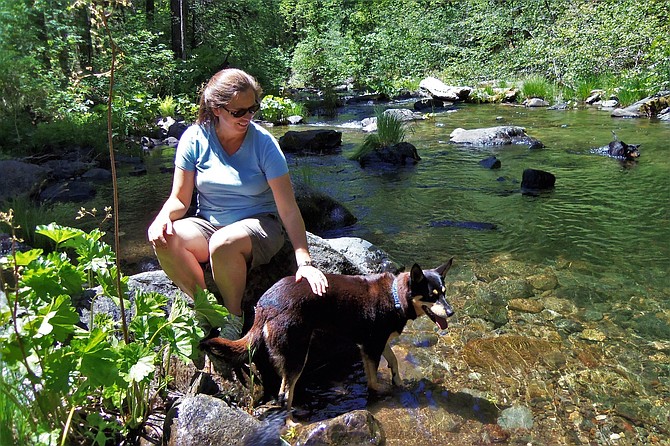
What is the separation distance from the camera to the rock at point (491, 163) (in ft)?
35.3

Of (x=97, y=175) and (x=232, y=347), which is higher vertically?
(x=232, y=347)

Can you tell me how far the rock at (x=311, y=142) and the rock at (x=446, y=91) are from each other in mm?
11309

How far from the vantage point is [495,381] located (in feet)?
12.3

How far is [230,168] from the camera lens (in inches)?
149

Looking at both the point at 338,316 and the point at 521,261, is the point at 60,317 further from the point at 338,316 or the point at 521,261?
the point at 521,261

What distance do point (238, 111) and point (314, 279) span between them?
124 centimetres

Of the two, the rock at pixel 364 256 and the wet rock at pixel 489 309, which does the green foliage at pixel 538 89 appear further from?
the rock at pixel 364 256

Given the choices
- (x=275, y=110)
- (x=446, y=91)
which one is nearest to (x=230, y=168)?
(x=275, y=110)

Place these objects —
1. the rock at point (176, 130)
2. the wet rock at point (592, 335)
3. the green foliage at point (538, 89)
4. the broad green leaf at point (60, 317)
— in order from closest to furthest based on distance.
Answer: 1. the broad green leaf at point (60, 317)
2. the wet rock at point (592, 335)
3. the rock at point (176, 130)
4. the green foliage at point (538, 89)

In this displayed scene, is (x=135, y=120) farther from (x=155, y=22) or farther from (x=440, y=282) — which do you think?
(x=440, y=282)

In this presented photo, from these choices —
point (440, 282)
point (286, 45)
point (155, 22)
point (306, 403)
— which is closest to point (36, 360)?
point (306, 403)

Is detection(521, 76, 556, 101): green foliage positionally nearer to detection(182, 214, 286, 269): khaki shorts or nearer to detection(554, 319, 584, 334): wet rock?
detection(554, 319, 584, 334): wet rock

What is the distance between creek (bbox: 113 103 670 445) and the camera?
342 centimetres

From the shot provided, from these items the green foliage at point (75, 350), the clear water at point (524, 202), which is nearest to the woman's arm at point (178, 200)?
the green foliage at point (75, 350)
